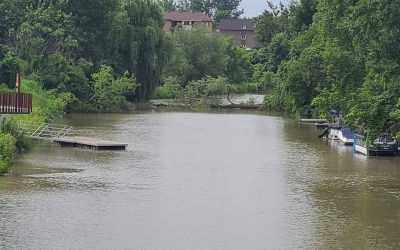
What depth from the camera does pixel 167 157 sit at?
44.1 meters

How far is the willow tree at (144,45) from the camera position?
3187 inches

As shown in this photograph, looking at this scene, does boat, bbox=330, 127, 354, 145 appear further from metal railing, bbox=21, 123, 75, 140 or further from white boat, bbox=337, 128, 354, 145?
metal railing, bbox=21, 123, 75, 140

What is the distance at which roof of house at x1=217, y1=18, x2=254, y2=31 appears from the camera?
177538 millimetres

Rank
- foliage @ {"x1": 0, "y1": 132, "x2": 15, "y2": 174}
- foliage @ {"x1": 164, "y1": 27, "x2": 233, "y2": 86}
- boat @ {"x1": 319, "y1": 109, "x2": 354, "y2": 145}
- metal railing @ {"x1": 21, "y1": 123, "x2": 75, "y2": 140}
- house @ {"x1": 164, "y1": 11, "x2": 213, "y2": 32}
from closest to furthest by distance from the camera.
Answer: foliage @ {"x1": 0, "y1": 132, "x2": 15, "y2": 174}, metal railing @ {"x1": 21, "y1": 123, "x2": 75, "y2": 140}, boat @ {"x1": 319, "y1": 109, "x2": 354, "y2": 145}, foliage @ {"x1": 164, "y1": 27, "x2": 233, "y2": 86}, house @ {"x1": 164, "y1": 11, "x2": 213, "y2": 32}

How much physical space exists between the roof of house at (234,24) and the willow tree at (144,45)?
93847 millimetres

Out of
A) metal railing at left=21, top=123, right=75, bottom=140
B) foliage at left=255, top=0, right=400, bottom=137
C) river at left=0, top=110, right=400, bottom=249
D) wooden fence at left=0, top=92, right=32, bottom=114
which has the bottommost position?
river at left=0, top=110, right=400, bottom=249

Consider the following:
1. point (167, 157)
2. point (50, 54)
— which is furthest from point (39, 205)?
point (50, 54)

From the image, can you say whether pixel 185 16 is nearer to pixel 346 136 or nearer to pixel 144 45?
pixel 144 45

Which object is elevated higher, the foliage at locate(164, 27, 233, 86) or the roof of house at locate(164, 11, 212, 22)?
the roof of house at locate(164, 11, 212, 22)

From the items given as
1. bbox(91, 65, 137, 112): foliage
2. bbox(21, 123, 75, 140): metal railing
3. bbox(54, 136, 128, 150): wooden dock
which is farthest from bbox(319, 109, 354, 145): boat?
bbox(91, 65, 137, 112): foliage

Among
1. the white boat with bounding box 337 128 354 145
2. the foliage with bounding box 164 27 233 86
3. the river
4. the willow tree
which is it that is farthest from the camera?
the foliage with bounding box 164 27 233 86

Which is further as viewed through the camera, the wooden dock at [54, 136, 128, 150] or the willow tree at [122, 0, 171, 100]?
the willow tree at [122, 0, 171, 100]

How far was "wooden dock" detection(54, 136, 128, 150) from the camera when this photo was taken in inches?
1836

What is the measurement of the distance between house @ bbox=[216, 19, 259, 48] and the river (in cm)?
12538
